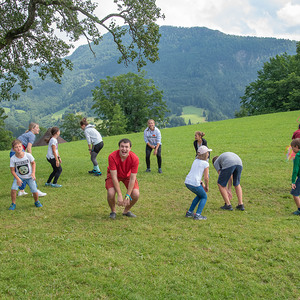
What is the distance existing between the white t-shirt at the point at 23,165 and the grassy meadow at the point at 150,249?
3.20ft

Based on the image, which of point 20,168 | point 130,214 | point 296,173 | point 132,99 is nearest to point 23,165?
point 20,168

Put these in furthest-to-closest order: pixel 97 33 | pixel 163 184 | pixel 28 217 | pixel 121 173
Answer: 1. pixel 97 33
2. pixel 163 184
3. pixel 28 217
4. pixel 121 173

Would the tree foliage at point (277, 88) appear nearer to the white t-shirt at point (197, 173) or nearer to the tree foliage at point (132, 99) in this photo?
the tree foliage at point (132, 99)

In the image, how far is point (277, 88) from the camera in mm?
54875

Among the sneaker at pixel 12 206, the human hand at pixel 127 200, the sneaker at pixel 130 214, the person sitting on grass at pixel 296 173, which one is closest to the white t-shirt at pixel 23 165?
the sneaker at pixel 12 206

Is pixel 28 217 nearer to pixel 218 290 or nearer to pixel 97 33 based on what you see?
→ pixel 218 290

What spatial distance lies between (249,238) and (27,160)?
19.3ft

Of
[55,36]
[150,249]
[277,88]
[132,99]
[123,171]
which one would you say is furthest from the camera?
[132,99]

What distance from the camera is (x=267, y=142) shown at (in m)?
20.0

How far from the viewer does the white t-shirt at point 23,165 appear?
7.39 metres

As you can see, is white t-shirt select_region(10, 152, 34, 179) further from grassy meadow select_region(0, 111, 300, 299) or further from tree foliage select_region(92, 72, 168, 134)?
tree foliage select_region(92, 72, 168, 134)

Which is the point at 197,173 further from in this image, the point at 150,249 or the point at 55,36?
the point at 55,36

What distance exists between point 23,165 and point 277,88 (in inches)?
2243

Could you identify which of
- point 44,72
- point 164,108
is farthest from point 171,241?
point 164,108
